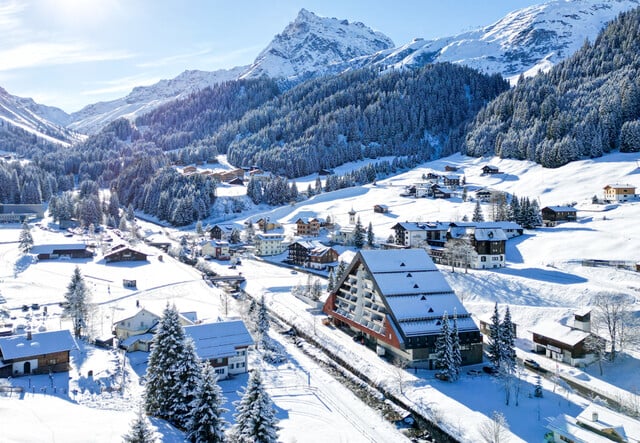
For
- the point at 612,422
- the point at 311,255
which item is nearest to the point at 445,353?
the point at 612,422

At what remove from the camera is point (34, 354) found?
135 feet

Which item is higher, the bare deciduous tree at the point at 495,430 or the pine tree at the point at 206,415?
the pine tree at the point at 206,415

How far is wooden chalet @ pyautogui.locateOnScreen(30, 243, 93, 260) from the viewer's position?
296 ft

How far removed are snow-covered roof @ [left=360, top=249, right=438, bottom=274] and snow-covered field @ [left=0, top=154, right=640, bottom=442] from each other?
8771mm

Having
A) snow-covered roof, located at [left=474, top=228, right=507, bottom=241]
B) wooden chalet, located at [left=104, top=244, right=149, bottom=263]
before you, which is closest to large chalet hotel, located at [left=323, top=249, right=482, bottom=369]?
snow-covered roof, located at [left=474, top=228, right=507, bottom=241]

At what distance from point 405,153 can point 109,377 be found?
16109 cm

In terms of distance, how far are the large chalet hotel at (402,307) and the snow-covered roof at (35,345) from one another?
28.3 m

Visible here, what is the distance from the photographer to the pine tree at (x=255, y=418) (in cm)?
2450

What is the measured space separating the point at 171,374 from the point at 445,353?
2363 centimetres

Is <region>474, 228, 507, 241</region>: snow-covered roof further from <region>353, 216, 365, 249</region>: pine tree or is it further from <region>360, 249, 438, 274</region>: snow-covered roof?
<region>353, 216, 365, 249</region>: pine tree

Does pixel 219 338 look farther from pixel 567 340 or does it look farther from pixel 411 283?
pixel 567 340

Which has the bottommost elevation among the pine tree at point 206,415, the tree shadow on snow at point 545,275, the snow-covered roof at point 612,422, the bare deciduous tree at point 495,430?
the bare deciduous tree at point 495,430

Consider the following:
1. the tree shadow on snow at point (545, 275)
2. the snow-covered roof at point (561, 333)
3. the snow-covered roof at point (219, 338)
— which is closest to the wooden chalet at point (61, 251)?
the snow-covered roof at point (219, 338)

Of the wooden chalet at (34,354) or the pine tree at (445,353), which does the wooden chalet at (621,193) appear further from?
the wooden chalet at (34,354)
